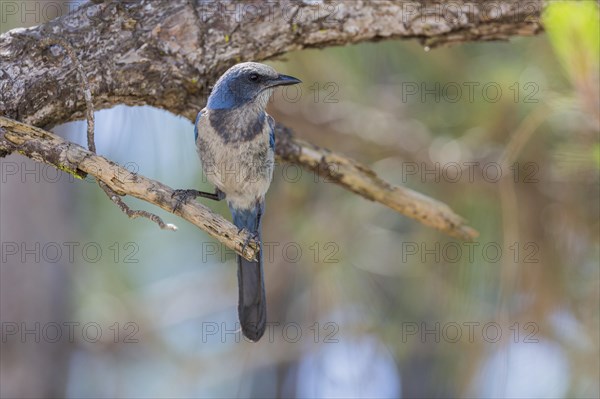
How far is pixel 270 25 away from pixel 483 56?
6.09 ft

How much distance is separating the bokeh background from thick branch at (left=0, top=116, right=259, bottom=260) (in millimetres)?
1268

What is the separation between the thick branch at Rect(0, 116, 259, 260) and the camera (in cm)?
256

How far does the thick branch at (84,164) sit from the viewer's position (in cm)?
256

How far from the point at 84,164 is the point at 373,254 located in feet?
8.05

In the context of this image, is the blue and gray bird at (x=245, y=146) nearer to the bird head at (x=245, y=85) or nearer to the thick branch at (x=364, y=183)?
the bird head at (x=245, y=85)

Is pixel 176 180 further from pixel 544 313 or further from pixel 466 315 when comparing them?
pixel 544 313

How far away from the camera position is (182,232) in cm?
540

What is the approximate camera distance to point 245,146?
326 cm
